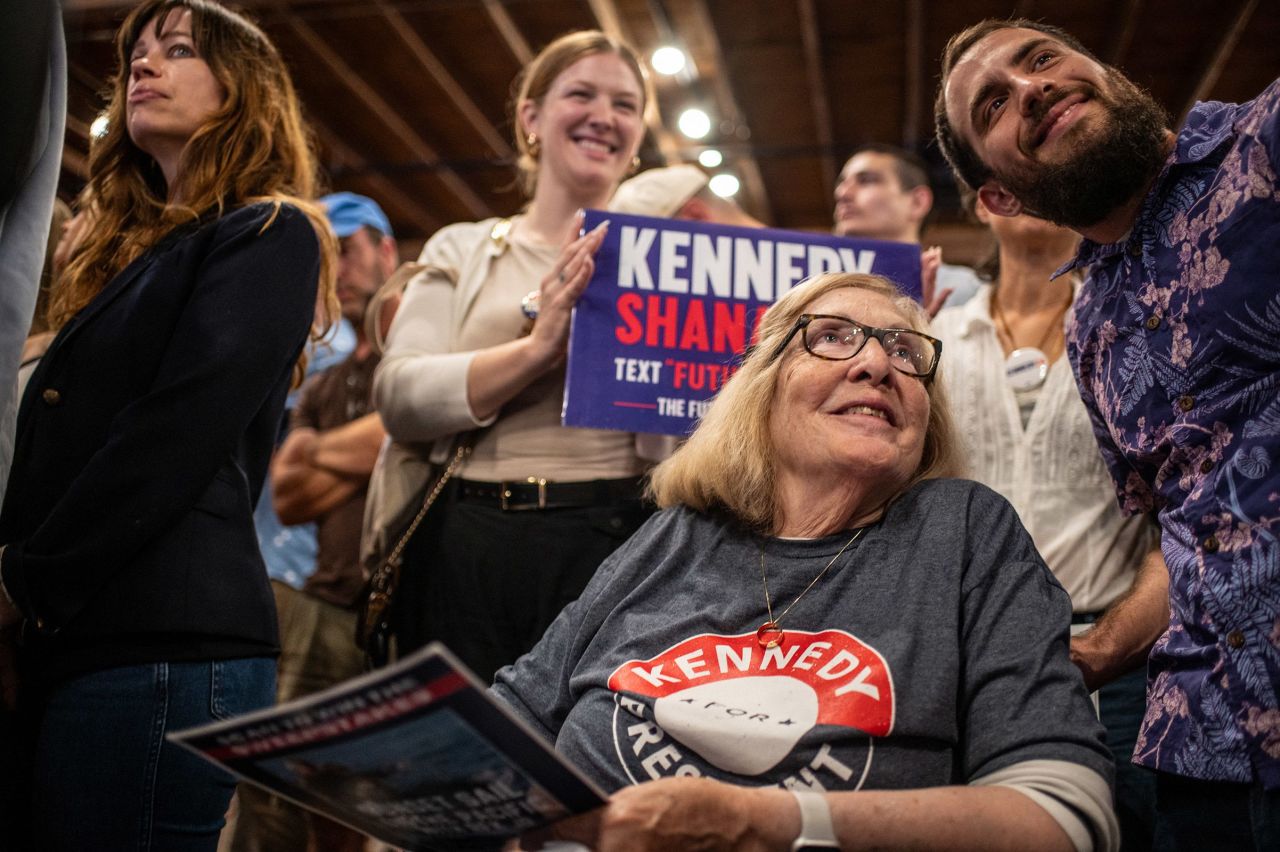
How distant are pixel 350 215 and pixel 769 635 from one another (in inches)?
114

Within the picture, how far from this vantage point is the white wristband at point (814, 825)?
1289 mm

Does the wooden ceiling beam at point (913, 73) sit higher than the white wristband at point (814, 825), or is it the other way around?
the wooden ceiling beam at point (913, 73)

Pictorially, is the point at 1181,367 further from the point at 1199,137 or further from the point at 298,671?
the point at 298,671

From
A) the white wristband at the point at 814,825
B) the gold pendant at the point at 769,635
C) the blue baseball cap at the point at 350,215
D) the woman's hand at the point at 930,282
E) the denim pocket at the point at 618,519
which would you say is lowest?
the white wristband at the point at 814,825

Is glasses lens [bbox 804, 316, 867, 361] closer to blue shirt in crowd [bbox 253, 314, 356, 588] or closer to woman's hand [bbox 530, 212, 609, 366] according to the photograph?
woman's hand [bbox 530, 212, 609, 366]

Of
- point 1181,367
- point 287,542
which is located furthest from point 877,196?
point 1181,367

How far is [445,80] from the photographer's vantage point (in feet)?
25.6

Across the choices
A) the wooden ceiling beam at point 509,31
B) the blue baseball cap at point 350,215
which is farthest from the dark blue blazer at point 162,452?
the wooden ceiling beam at point 509,31

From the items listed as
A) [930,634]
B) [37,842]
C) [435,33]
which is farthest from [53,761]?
[435,33]

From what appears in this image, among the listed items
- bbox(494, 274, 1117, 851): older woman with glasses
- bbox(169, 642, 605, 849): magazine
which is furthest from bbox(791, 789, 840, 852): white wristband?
bbox(169, 642, 605, 849): magazine

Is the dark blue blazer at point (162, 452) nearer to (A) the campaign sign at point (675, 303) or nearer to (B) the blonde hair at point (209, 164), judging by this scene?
(B) the blonde hair at point (209, 164)

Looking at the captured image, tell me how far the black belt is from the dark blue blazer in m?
0.52

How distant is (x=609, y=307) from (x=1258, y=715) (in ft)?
4.46

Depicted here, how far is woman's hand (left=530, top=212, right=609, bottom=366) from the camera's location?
2.30 metres
